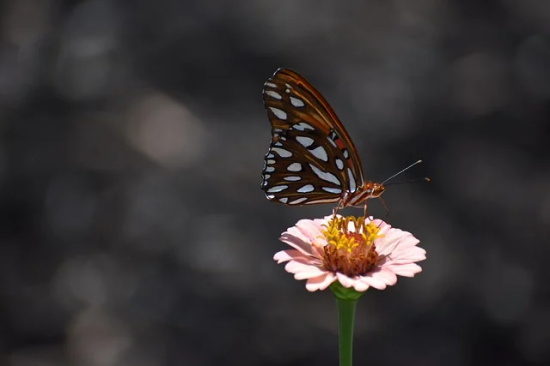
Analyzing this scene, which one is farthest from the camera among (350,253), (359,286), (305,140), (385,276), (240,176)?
(240,176)

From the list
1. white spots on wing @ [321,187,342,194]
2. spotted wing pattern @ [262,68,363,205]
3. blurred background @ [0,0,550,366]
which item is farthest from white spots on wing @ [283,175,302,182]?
blurred background @ [0,0,550,366]

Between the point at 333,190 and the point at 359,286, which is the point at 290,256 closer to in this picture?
the point at 359,286

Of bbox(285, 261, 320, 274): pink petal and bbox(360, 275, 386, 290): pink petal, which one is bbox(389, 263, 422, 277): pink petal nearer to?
bbox(360, 275, 386, 290): pink petal

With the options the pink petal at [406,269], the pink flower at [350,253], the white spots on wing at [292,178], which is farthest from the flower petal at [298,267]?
the white spots on wing at [292,178]

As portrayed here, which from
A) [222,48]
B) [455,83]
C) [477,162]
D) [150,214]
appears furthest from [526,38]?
[150,214]

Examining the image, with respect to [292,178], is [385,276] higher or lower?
lower

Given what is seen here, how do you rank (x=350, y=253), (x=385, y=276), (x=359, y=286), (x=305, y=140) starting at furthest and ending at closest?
(x=305, y=140), (x=350, y=253), (x=385, y=276), (x=359, y=286)

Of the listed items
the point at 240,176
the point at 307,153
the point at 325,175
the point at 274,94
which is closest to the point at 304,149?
the point at 307,153

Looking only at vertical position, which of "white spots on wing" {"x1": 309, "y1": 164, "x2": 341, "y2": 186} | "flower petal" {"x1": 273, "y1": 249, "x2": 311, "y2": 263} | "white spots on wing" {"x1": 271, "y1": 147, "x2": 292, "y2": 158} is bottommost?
"flower petal" {"x1": 273, "y1": 249, "x2": 311, "y2": 263}
